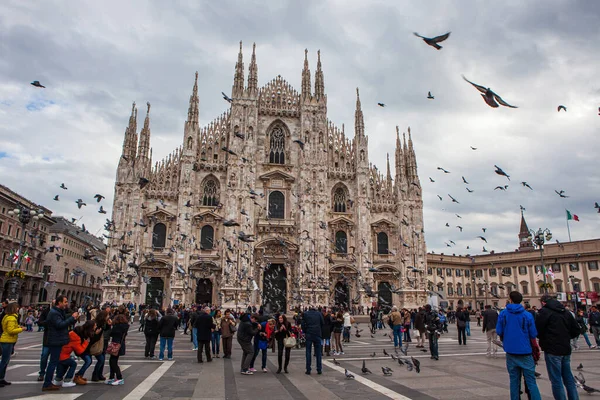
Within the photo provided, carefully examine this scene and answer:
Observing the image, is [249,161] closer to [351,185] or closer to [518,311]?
[351,185]

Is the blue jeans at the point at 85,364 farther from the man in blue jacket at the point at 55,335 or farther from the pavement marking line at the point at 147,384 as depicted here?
the pavement marking line at the point at 147,384

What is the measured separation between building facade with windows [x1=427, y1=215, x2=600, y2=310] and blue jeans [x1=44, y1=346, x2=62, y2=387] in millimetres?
43262

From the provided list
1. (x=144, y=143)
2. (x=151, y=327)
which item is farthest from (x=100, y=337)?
(x=144, y=143)

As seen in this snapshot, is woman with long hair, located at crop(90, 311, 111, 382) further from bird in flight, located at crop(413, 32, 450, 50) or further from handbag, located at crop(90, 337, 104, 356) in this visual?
bird in flight, located at crop(413, 32, 450, 50)

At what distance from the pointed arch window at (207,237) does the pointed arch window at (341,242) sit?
37.4 feet

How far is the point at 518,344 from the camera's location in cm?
600

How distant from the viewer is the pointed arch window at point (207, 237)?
36.7 m

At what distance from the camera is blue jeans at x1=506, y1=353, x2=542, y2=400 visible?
5.78m

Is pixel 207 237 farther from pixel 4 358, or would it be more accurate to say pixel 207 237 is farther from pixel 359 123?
pixel 4 358

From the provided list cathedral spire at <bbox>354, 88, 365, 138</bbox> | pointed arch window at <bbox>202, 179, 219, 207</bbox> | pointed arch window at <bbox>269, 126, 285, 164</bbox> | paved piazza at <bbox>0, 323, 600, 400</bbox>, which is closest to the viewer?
paved piazza at <bbox>0, 323, 600, 400</bbox>

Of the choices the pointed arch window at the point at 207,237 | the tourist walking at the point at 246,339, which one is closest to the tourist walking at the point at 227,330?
the tourist walking at the point at 246,339

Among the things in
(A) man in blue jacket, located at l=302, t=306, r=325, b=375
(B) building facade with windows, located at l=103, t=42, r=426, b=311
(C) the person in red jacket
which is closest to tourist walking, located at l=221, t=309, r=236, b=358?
(A) man in blue jacket, located at l=302, t=306, r=325, b=375

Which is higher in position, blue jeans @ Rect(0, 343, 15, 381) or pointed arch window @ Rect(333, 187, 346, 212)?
pointed arch window @ Rect(333, 187, 346, 212)

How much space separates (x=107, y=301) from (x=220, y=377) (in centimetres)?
2779
